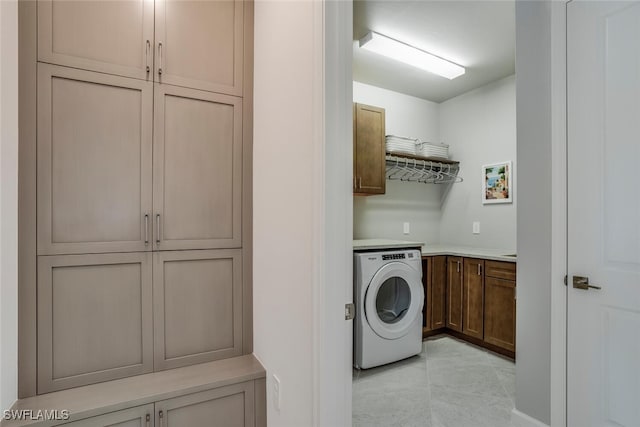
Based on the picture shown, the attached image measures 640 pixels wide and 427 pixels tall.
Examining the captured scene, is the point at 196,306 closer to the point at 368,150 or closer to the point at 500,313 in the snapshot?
the point at 368,150

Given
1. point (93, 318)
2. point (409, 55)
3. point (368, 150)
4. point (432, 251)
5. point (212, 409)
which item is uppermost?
point (409, 55)

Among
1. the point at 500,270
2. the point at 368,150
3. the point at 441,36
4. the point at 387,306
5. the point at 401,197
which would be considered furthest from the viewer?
the point at 401,197

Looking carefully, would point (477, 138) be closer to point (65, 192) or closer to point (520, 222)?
point (520, 222)

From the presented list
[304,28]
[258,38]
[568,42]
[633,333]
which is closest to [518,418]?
[633,333]

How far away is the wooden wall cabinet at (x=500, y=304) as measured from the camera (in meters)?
2.64

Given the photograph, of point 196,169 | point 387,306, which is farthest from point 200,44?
point 387,306

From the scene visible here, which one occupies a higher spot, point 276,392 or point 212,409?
point 276,392

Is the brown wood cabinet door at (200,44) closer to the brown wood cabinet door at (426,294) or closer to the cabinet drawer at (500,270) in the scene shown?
the brown wood cabinet door at (426,294)

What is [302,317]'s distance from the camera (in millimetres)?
1223

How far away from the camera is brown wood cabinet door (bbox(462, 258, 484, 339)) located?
9.49 feet

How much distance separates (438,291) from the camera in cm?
319

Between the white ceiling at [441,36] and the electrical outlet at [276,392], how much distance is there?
230 cm

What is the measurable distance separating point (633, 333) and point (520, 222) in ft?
2.20

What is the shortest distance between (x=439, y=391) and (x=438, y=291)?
110 centimetres
